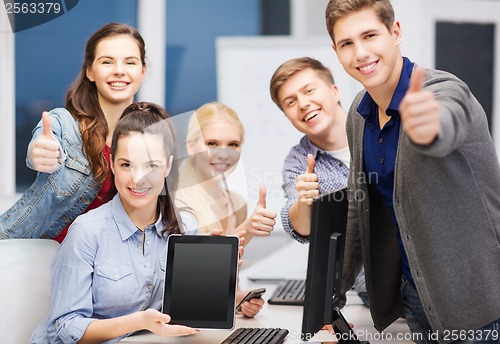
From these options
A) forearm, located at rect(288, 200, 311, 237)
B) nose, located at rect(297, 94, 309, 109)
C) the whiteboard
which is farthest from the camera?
the whiteboard

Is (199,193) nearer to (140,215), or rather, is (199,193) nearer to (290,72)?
(140,215)

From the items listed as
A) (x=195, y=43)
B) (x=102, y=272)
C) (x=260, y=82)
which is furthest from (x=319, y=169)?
(x=195, y=43)

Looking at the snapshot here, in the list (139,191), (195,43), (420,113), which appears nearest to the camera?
(420,113)

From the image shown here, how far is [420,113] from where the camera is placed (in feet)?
3.98

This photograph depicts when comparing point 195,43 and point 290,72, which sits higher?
point 195,43

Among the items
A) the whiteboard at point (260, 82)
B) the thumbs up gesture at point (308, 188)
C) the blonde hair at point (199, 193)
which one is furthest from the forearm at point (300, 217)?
Result: the whiteboard at point (260, 82)

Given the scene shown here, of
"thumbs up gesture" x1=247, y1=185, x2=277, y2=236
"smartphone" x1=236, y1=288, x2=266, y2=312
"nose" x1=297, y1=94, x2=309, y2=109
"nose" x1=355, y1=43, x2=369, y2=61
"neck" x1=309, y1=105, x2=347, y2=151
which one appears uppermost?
"nose" x1=355, y1=43, x2=369, y2=61

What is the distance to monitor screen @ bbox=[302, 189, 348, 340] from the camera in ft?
4.60

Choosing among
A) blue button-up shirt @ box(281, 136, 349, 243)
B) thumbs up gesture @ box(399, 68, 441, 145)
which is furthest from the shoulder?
thumbs up gesture @ box(399, 68, 441, 145)

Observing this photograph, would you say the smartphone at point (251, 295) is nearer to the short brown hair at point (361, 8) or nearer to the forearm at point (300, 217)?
the forearm at point (300, 217)

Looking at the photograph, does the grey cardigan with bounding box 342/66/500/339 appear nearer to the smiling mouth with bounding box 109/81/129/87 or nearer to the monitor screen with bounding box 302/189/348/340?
the monitor screen with bounding box 302/189/348/340

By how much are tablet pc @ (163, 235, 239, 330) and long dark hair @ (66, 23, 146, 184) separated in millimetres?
425

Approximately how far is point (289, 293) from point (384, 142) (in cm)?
77

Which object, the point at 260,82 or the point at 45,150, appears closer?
the point at 45,150
